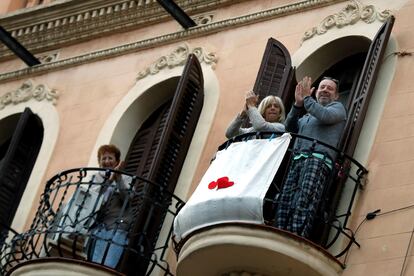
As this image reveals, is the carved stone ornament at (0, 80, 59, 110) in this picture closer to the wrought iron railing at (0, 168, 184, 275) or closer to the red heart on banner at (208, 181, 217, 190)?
the wrought iron railing at (0, 168, 184, 275)

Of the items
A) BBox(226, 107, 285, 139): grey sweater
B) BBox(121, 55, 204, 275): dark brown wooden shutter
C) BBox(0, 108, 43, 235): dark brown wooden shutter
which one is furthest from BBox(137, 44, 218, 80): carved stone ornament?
BBox(226, 107, 285, 139): grey sweater

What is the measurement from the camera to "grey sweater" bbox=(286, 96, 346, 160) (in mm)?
15023

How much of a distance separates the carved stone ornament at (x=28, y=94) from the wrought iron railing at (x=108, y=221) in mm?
3080

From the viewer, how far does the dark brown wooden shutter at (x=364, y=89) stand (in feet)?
50.4

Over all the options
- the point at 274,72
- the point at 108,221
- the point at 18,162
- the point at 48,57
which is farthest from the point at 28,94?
the point at 274,72

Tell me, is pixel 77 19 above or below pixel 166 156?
above

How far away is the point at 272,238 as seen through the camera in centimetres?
1418

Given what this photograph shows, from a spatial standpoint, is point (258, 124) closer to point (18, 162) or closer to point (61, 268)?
point (61, 268)

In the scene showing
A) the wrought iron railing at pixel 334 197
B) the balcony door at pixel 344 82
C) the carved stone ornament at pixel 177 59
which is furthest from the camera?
the carved stone ornament at pixel 177 59

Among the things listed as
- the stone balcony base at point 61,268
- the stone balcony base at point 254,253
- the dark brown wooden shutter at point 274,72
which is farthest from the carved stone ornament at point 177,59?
the stone balcony base at point 254,253

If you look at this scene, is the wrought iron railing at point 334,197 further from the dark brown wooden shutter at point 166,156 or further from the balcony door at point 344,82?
the dark brown wooden shutter at point 166,156

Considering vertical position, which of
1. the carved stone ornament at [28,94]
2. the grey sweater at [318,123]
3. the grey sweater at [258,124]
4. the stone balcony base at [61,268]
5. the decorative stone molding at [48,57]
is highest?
the decorative stone molding at [48,57]

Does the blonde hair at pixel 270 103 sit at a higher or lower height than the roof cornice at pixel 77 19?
lower

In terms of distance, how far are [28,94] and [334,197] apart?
6020 mm
